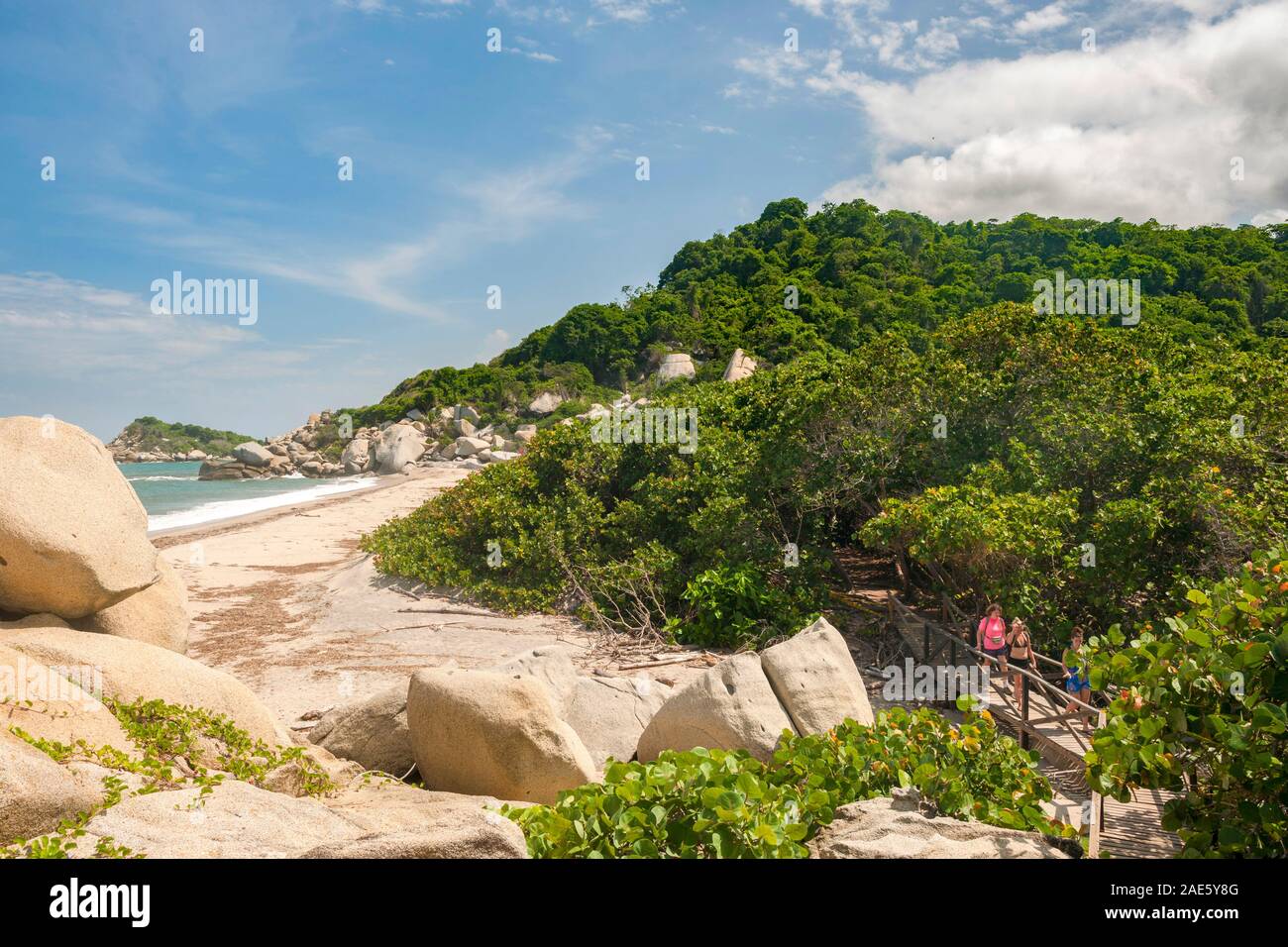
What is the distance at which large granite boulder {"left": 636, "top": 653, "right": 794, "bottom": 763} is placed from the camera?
8.24 meters

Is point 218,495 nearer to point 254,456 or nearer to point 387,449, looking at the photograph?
point 387,449

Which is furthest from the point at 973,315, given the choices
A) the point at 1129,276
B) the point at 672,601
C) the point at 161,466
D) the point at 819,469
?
the point at 161,466

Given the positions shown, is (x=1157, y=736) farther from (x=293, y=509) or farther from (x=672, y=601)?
(x=293, y=509)

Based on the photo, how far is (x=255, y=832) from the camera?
16.3 ft

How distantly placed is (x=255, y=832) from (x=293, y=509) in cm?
3395

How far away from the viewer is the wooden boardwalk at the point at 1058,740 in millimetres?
6172

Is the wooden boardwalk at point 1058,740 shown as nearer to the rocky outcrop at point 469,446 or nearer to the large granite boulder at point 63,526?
the large granite boulder at point 63,526

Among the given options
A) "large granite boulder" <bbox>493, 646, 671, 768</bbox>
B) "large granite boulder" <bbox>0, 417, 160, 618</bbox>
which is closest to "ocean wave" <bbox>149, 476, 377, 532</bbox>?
"large granite boulder" <bbox>0, 417, 160, 618</bbox>

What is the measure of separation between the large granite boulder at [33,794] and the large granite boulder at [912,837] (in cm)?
414

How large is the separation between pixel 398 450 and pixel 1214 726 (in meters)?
63.9

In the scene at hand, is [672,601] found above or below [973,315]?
below

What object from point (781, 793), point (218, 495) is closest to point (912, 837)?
point (781, 793)

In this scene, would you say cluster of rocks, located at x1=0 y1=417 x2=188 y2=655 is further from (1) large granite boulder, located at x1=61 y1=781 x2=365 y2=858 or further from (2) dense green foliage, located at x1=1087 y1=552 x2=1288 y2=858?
(2) dense green foliage, located at x1=1087 y1=552 x2=1288 y2=858
